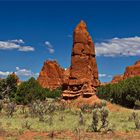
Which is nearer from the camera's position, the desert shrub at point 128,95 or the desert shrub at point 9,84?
the desert shrub at point 128,95

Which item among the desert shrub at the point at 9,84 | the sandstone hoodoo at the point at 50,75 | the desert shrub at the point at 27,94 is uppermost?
the sandstone hoodoo at the point at 50,75

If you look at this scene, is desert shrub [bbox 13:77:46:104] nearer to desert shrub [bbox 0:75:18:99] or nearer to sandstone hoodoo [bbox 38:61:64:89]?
desert shrub [bbox 0:75:18:99]

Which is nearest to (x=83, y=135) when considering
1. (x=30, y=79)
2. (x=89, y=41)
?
(x=89, y=41)

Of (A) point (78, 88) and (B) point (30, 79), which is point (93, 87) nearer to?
(A) point (78, 88)

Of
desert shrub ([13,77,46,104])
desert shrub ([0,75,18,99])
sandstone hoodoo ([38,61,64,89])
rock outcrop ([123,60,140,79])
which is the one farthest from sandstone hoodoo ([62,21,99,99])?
rock outcrop ([123,60,140,79])

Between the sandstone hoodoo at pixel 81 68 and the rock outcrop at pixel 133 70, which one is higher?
the rock outcrop at pixel 133 70

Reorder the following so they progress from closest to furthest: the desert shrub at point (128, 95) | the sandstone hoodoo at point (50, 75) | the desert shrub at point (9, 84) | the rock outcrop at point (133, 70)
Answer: the desert shrub at point (128, 95), the desert shrub at point (9, 84), the sandstone hoodoo at point (50, 75), the rock outcrop at point (133, 70)

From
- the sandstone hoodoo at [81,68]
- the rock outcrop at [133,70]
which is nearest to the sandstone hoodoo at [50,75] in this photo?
the rock outcrop at [133,70]

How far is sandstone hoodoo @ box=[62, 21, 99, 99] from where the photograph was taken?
68062 millimetres

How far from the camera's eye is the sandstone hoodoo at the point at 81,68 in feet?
223

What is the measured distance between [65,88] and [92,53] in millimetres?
8207

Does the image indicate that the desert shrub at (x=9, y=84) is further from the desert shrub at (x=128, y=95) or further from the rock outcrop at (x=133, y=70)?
the rock outcrop at (x=133, y=70)

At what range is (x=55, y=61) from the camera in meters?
174

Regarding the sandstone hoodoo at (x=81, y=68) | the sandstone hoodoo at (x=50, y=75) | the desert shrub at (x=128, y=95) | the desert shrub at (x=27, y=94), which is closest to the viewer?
the sandstone hoodoo at (x=81, y=68)
